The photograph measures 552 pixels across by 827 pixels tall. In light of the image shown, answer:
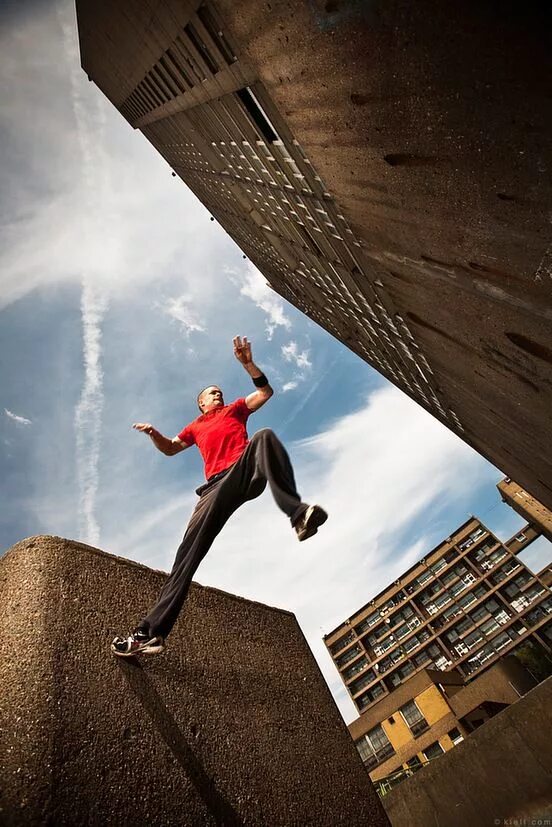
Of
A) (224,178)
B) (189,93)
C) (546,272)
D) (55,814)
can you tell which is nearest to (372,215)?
(546,272)

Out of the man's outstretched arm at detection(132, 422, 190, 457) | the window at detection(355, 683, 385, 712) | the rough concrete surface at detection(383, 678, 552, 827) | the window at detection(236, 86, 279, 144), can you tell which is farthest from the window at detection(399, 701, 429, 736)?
the window at detection(236, 86, 279, 144)

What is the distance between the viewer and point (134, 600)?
9.07ft

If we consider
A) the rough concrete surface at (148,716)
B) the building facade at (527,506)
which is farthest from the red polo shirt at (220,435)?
the building facade at (527,506)

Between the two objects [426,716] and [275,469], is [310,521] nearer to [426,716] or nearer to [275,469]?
[275,469]

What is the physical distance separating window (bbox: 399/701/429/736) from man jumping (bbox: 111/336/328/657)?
40.5m

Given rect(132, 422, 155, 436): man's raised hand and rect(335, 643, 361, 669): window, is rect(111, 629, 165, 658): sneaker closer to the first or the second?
rect(132, 422, 155, 436): man's raised hand

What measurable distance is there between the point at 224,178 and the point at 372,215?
7.82 meters

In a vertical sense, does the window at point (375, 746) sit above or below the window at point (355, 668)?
above

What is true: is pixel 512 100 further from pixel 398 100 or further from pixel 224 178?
pixel 224 178

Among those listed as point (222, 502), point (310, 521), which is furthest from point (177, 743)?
point (310, 521)

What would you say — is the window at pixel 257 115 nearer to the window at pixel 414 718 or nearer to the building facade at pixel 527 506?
the building facade at pixel 527 506

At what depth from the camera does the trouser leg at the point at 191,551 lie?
2.39 m

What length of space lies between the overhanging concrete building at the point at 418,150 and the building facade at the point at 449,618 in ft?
168

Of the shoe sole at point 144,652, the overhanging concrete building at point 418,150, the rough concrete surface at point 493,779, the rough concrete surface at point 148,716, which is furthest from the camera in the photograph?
the rough concrete surface at point 493,779
